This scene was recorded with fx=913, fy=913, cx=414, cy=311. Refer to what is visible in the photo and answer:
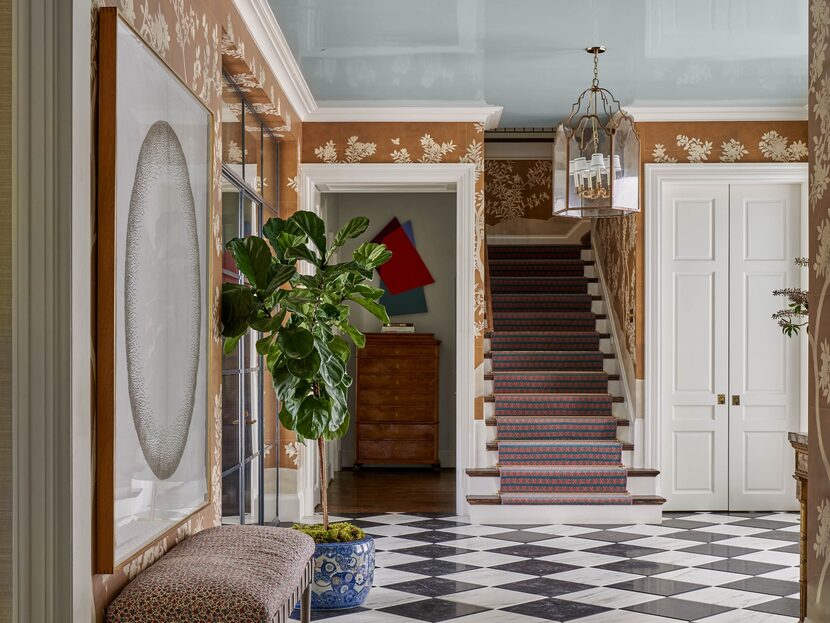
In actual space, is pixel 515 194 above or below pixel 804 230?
above

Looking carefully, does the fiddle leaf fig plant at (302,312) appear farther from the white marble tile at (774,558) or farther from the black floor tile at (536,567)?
the white marble tile at (774,558)

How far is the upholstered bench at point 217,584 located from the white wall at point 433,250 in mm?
6217

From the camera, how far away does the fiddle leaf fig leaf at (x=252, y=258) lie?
11.9ft

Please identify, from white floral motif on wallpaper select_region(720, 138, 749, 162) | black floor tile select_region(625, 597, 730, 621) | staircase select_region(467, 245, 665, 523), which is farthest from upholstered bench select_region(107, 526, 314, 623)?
white floral motif on wallpaper select_region(720, 138, 749, 162)

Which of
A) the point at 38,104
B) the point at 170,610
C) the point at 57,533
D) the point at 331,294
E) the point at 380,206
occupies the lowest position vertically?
the point at 170,610

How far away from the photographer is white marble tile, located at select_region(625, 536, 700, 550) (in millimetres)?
5635

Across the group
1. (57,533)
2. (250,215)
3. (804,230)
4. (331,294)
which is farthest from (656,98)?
(57,533)

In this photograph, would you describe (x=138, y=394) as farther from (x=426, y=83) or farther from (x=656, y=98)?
(x=656, y=98)

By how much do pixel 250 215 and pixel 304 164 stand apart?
62.9 inches

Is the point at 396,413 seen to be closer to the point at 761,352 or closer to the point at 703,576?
the point at 761,352

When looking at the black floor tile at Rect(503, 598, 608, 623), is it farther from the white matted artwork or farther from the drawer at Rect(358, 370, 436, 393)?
the drawer at Rect(358, 370, 436, 393)

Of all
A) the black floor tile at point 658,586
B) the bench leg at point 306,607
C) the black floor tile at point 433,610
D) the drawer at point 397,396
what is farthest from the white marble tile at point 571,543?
the drawer at point 397,396

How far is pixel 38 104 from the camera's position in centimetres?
205

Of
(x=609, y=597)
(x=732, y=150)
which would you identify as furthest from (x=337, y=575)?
(x=732, y=150)
